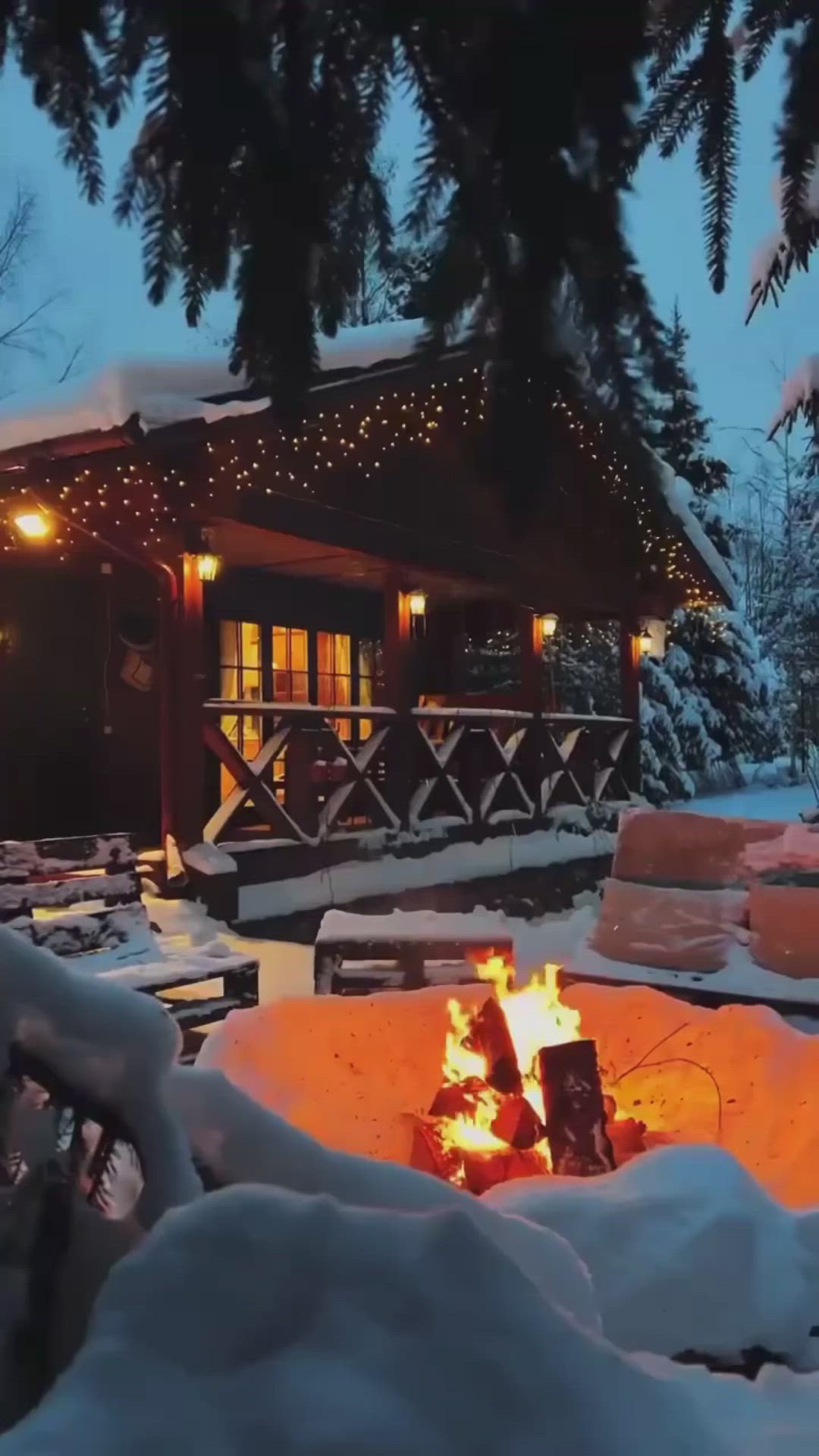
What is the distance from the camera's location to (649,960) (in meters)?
5.14

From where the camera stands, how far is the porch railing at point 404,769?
8.73 m

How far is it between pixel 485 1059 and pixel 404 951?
→ 1384 millimetres

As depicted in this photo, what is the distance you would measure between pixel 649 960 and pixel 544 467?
386 centimetres

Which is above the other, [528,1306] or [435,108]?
[435,108]

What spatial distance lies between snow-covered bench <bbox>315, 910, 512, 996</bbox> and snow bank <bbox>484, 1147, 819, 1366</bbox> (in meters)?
2.41

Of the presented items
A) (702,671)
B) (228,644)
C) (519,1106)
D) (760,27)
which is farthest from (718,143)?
(702,671)

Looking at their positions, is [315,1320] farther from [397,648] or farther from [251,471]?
[397,648]

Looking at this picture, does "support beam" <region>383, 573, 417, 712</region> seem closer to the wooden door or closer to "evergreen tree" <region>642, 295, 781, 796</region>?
the wooden door

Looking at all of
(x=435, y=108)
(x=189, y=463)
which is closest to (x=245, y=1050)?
(x=435, y=108)

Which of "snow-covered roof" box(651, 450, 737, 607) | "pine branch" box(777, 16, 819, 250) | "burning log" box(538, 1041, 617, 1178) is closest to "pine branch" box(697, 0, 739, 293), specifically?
"pine branch" box(777, 16, 819, 250)

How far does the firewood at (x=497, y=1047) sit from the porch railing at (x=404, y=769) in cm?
465

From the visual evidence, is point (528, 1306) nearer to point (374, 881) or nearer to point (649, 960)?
point (649, 960)

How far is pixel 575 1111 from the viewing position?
3.33 metres

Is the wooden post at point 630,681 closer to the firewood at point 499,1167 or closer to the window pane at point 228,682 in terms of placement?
the window pane at point 228,682
